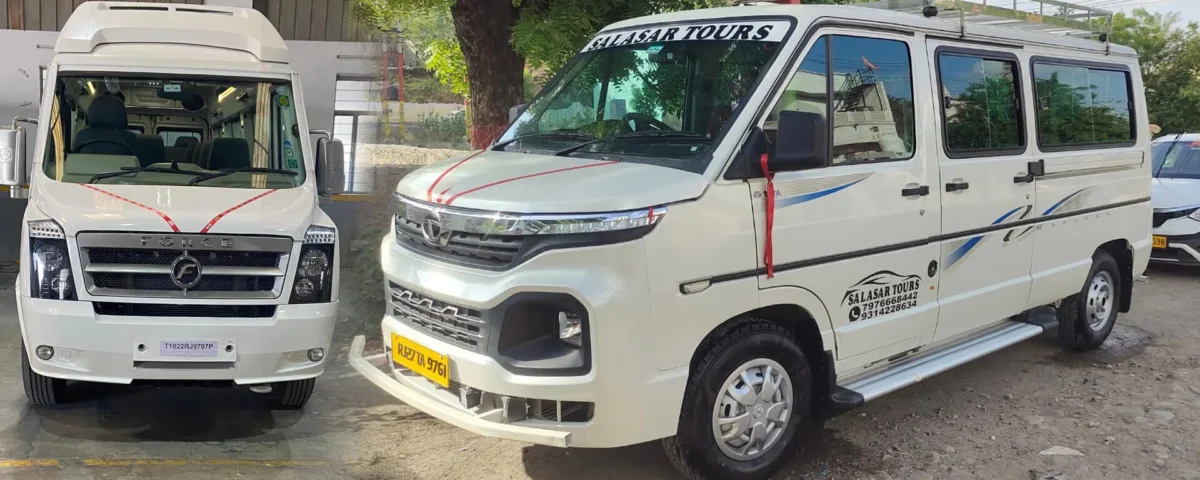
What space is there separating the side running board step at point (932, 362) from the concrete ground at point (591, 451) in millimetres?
384

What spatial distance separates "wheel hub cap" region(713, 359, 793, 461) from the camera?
161 inches

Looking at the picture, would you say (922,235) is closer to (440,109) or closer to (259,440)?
(259,440)

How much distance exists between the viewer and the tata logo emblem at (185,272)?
4961mm

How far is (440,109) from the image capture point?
1247 cm

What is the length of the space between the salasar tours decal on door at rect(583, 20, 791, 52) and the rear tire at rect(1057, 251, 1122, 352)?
3741 mm

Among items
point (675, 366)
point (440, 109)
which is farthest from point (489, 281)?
point (440, 109)

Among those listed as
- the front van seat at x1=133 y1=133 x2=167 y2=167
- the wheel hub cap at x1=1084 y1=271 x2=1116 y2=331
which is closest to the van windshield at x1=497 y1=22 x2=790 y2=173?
the front van seat at x1=133 y1=133 x2=167 y2=167

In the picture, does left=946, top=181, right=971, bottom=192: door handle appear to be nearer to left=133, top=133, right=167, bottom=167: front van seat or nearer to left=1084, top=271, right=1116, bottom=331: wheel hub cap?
left=1084, top=271, right=1116, bottom=331: wheel hub cap

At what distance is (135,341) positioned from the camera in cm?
484

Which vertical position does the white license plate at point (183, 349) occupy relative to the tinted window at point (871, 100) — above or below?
below

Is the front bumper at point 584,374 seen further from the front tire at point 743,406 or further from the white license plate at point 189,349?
the white license plate at point 189,349

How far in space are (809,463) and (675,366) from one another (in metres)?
1.28

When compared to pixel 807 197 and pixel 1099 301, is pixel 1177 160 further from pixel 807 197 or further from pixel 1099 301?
pixel 807 197

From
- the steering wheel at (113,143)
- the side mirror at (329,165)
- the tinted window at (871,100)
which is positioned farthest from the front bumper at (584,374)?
the steering wheel at (113,143)
